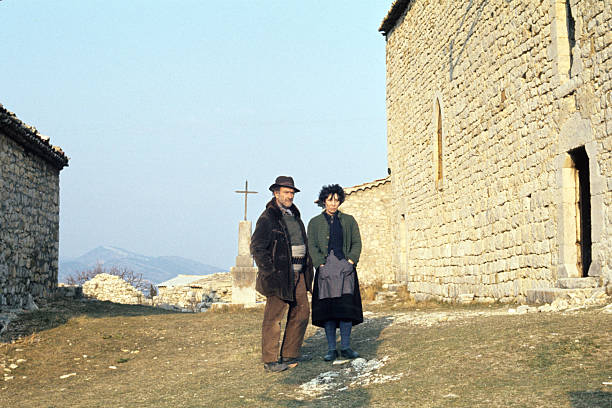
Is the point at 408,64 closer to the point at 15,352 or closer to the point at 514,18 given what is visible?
the point at 514,18

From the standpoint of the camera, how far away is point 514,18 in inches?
427

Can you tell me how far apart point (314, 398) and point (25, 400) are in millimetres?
3331

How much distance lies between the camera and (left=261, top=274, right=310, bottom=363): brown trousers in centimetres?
657

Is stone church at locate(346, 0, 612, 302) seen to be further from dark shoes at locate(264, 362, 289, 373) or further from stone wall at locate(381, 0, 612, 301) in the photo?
dark shoes at locate(264, 362, 289, 373)

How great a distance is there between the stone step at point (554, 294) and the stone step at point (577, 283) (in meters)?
0.09

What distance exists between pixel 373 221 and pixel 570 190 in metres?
12.8

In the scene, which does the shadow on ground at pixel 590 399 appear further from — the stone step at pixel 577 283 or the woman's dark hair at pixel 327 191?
the stone step at pixel 577 283

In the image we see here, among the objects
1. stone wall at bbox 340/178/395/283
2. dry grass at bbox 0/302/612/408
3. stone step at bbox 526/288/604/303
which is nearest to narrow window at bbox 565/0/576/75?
stone step at bbox 526/288/604/303

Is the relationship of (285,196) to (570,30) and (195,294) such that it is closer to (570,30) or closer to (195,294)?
(570,30)

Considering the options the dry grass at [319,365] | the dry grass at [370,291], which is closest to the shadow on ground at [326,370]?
the dry grass at [319,365]

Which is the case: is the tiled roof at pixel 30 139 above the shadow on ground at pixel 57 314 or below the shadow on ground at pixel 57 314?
above

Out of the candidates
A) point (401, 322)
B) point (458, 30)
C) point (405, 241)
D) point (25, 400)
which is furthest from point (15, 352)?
point (405, 241)

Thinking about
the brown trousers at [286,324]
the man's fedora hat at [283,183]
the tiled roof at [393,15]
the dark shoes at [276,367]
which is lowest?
the dark shoes at [276,367]

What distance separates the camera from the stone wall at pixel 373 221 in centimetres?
2159
